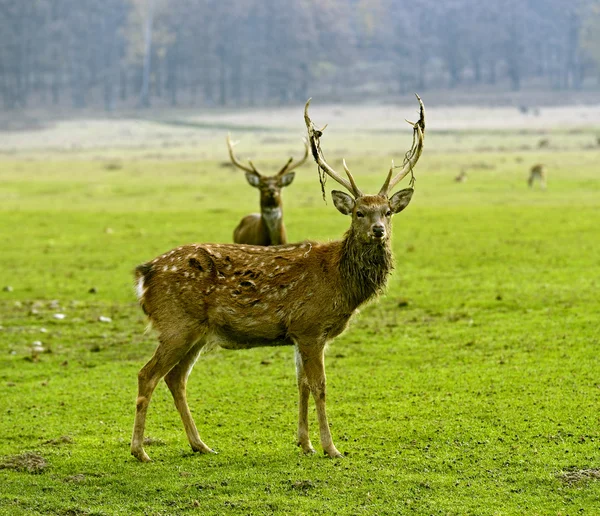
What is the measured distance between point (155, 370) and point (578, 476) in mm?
3639

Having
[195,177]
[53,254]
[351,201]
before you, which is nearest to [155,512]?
[351,201]

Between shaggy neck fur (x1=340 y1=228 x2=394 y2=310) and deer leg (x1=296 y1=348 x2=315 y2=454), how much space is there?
0.75 meters

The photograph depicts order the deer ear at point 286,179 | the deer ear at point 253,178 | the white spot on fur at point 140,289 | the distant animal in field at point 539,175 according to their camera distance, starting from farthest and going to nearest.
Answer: the distant animal in field at point 539,175
the deer ear at point 253,178
the deer ear at point 286,179
the white spot on fur at point 140,289

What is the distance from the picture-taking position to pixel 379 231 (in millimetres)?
9133

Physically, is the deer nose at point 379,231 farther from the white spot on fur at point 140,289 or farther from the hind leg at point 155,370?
the white spot on fur at point 140,289

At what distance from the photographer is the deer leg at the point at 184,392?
9.33 metres

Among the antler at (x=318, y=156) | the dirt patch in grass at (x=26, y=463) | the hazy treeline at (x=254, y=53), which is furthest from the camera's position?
the hazy treeline at (x=254, y=53)

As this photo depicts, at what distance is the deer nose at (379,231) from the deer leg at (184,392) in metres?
1.86

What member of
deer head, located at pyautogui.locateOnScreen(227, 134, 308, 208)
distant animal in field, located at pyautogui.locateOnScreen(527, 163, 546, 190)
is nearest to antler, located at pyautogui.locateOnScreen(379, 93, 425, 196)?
deer head, located at pyautogui.locateOnScreen(227, 134, 308, 208)

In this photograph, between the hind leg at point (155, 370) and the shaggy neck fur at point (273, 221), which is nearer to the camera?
the hind leg at point (155, 370)

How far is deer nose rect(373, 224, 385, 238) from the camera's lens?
913 centimetres

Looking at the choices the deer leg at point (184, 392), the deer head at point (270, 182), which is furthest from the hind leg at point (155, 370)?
the deer head at point (270, 182)

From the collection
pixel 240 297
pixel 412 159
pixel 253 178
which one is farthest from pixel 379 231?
pixel 253 178

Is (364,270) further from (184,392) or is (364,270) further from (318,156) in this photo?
(184,392)
